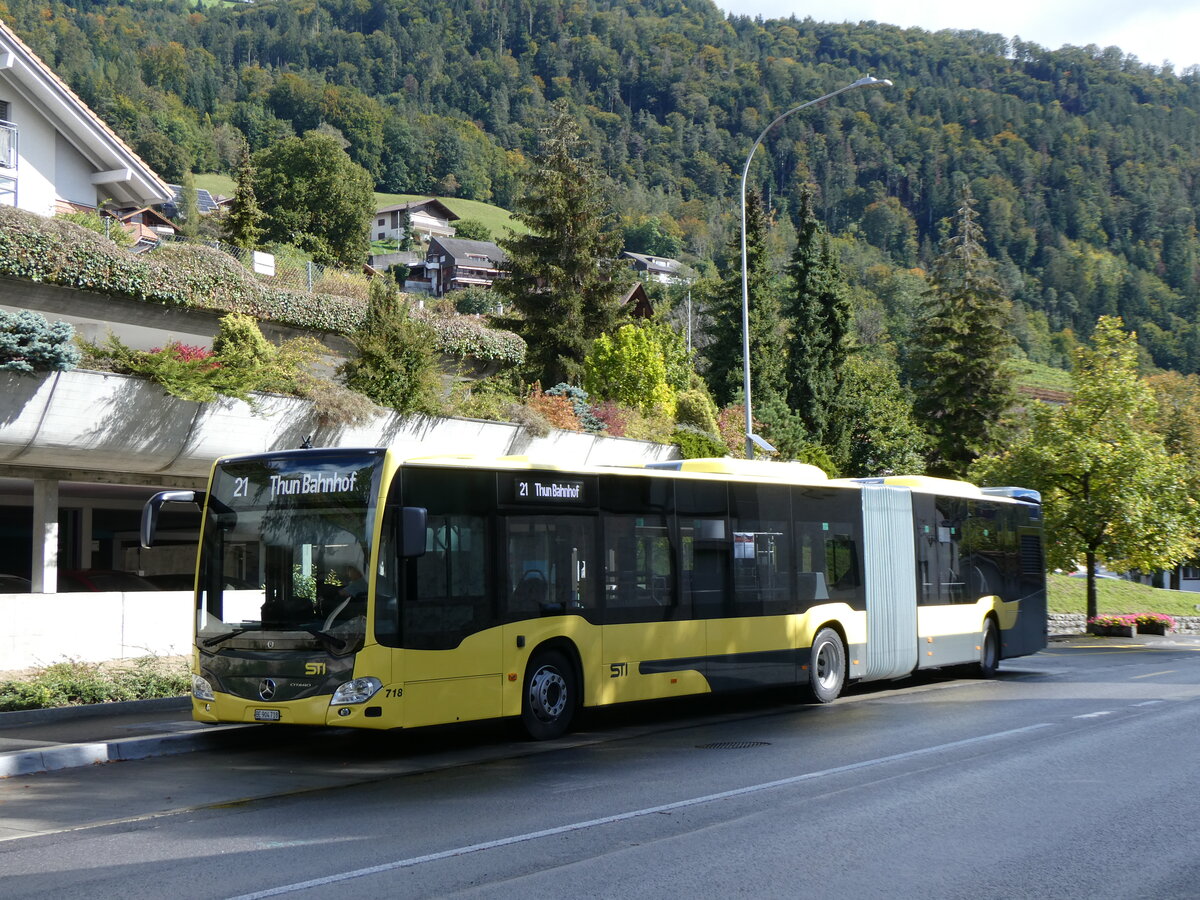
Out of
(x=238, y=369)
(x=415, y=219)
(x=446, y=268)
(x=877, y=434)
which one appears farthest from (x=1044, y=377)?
(x=238, y=369)

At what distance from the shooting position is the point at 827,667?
55.3 ft

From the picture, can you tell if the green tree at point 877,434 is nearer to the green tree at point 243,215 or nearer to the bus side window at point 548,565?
the green tree at point 243,215

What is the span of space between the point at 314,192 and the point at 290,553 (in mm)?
92051

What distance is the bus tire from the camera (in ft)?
66.5

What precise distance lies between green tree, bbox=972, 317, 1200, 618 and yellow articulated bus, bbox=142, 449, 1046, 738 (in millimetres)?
18931

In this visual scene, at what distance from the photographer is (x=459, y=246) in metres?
152

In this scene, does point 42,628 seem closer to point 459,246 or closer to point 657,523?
point 657,523

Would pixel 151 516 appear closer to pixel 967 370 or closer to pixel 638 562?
pixel 638 562

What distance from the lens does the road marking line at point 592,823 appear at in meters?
6.88

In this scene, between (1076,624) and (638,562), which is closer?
(638,562)

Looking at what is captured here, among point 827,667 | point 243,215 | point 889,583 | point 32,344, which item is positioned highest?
point 243,215

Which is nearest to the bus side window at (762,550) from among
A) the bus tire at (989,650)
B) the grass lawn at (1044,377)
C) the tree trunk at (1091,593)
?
the bus tire at (989,650)

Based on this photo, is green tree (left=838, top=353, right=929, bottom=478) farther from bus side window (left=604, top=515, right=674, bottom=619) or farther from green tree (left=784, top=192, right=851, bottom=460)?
bus side window (left=604, top=515, right=674, bottom=619)

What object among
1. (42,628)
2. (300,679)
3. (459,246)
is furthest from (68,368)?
(459,246)
